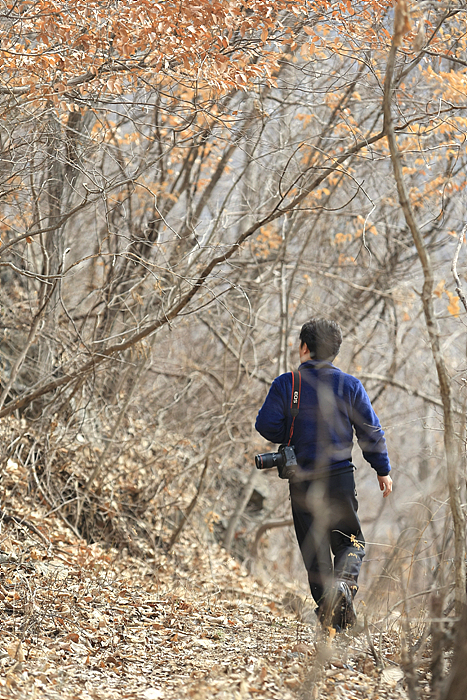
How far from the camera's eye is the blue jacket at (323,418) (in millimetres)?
3705

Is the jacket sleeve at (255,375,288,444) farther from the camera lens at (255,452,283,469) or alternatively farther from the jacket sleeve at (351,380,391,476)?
the jacket sleeve at (351,380,391,476)

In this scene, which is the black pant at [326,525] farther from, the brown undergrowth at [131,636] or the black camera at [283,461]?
the brown undergrowth at [131,636]

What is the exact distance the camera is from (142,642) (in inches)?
143

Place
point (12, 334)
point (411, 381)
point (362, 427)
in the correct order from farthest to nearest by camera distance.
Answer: point (411, 381), point (12, 334), point (362, 427)

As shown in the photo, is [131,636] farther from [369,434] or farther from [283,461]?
[369,434]

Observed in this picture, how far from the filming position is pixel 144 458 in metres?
7.23

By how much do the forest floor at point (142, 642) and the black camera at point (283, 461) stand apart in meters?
0.91

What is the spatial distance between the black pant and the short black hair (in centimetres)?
78

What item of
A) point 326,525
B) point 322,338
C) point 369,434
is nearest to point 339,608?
point 326,525

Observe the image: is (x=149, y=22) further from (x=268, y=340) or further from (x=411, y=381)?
(x=411, y=381)

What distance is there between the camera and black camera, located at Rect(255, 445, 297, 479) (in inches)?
145

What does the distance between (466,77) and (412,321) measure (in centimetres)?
498

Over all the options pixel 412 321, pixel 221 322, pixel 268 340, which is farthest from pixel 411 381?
pixel 221 322

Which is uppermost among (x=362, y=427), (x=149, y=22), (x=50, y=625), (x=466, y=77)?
(x=466, y=77)
